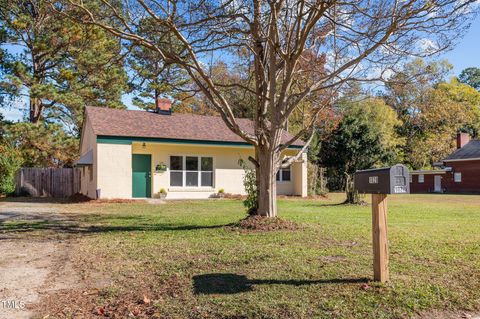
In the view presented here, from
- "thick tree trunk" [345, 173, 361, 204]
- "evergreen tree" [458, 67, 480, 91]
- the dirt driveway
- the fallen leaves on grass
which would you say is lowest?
the dirt driveway

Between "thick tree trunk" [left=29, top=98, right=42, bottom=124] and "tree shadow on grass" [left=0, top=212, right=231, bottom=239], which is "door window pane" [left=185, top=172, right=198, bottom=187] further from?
"thick tree trunk" [left=29, top=98, right=42, bottom=124]

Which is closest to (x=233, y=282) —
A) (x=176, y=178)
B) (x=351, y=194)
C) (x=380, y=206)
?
(x=380, y=206)

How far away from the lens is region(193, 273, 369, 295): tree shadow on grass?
4867 mm

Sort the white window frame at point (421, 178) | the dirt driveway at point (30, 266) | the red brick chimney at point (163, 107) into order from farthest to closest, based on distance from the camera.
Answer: the white window frame at point (421, 178), the red brick chimney at point (163, 107), the dirt driveway at point (30, 266)

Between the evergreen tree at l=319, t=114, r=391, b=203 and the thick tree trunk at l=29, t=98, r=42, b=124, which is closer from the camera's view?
the thick tree trunk at l=29, t=98, r=42, b=124

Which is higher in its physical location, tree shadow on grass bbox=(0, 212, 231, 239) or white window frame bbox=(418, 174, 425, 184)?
white window frame bbox=(418, 174, 425, 184)

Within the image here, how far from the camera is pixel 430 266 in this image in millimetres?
5906

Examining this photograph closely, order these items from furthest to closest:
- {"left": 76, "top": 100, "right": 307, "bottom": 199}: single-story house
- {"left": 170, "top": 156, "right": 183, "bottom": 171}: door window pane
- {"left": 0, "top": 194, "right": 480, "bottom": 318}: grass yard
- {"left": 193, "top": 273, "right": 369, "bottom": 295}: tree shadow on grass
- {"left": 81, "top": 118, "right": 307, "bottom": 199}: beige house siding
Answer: {"left": 170, "top": 156, "right": 183, "bottom": 171}: door window pane < {"left": 76, "top": 100, "right": 307, "bottom": 199}: single-story house < {"left": 81, "top": 118, "right": 307, "bottom": 199}: beige house siding < {"left": 193, "top": 273, "right": 369, "bottom": 295}: tree shadow on grass < {"left": 0, "top": 194, "right": 480, "bottom": 318}: grass yard

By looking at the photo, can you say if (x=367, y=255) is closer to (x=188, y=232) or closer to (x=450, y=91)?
(x=188, y=232)

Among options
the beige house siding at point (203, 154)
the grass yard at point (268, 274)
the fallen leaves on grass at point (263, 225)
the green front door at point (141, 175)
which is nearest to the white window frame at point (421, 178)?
the beige house siding at point (203, 154)

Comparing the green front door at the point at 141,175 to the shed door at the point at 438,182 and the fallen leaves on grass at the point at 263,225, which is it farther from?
the shed door at the point at 438,182

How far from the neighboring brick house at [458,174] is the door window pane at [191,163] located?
86.6 ft

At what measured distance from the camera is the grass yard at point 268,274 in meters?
4.32

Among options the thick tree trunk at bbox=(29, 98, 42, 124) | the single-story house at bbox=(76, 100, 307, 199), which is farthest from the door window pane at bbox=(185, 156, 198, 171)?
the thick tree trunk at bbox=(29, 98, 42, 124)
